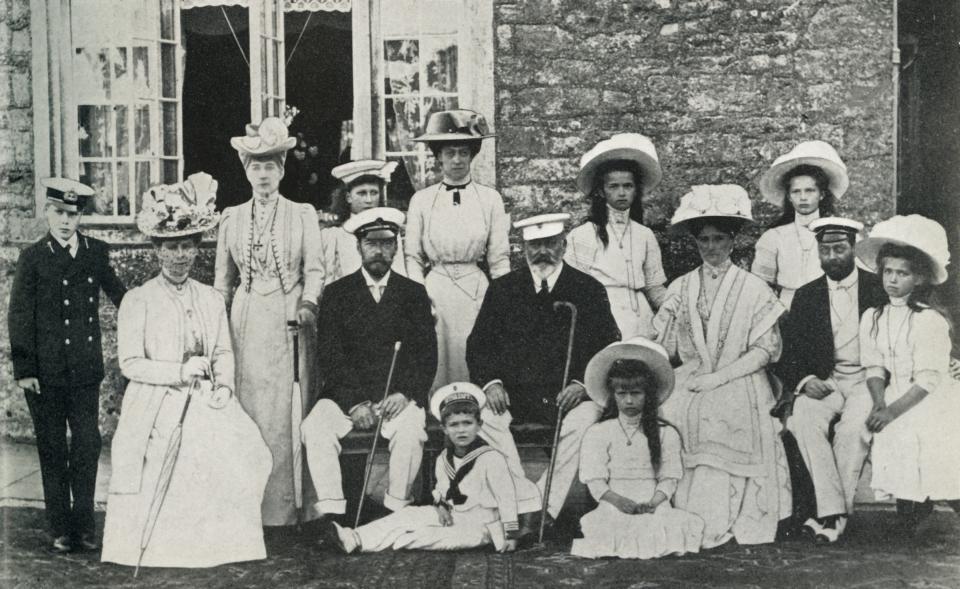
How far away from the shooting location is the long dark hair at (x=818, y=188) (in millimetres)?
6199

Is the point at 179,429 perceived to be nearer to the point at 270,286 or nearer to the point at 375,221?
the point at 270,286

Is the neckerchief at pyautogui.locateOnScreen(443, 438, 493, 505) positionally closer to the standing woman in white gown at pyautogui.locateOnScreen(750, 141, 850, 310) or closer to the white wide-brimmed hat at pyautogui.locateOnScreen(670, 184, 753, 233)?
the white wide-brimmed hat at pyautogui.locateOnScreen(670, 184, 753, 233)

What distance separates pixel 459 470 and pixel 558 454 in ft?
1.74

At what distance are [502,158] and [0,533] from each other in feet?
11.2

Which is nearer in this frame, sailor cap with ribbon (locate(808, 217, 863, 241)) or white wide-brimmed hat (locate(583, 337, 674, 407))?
white wide-brimmed hat (locate(583, 337, 674, 407))

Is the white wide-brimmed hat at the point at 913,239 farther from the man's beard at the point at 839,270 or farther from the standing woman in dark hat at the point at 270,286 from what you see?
the standing woman in dark hat at the point at 270,286

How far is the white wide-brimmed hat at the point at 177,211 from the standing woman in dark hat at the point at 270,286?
0.15 m

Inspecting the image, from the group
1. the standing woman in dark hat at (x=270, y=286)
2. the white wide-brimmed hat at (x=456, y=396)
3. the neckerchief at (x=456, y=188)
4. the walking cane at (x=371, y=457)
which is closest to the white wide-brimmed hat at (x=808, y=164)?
the neckerchief at (x=456, y=188)

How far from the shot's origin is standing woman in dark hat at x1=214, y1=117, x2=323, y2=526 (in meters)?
6.13

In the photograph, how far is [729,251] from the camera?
612 cm

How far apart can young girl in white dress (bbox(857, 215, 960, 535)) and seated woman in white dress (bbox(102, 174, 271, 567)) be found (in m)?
3.27

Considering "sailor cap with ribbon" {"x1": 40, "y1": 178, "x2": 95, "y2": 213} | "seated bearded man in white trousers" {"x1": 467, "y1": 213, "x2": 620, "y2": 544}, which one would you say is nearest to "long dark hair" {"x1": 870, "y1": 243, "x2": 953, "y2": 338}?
"seated bearded man in white trousers" {"x1": 467, "y1": 213, "x2": 620, "y2": 544}

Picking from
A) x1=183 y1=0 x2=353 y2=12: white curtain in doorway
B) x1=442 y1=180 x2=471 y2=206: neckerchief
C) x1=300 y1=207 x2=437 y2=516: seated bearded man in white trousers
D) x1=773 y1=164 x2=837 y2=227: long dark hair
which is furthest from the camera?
x1=183 y1=0 x2=353 y2=12: white curtain in doorway

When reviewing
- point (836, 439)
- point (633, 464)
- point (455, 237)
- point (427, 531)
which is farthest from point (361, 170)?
point (836, 439)
